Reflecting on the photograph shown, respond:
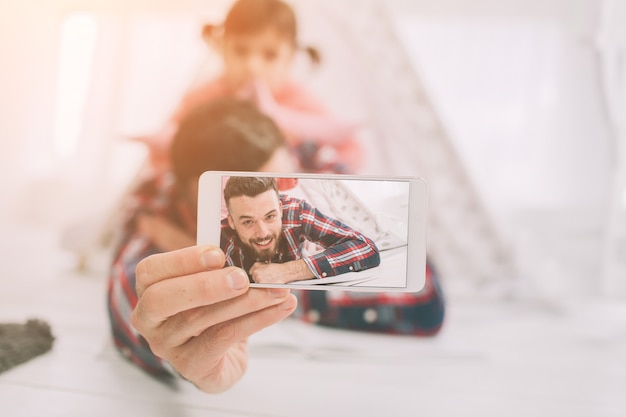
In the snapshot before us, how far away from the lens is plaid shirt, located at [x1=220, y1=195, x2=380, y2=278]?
576 mm

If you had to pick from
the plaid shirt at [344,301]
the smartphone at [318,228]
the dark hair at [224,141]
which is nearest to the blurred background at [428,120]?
the plaid shirt at [344,301]

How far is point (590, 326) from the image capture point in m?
1.21

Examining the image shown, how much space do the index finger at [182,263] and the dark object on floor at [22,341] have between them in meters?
0.39

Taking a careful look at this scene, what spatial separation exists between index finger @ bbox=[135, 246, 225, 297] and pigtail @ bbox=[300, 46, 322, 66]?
100 cm

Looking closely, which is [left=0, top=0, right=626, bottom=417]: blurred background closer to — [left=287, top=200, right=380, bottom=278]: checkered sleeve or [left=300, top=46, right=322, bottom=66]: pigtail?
[left=300, top=46, right=322, bottom=66]: pigtail

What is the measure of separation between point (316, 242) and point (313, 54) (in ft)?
3.22

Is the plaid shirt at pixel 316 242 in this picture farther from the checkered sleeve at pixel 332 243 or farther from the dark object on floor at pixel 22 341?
the dark object on floor at pixel 22 341

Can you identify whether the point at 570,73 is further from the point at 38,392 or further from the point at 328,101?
the point at 38,392

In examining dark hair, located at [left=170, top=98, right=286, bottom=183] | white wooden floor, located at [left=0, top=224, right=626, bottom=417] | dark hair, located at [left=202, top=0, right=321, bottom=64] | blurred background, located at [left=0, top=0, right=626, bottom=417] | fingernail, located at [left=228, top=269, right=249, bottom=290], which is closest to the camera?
fingernail, located at [left=228, top=269, right=249, bottom=290]

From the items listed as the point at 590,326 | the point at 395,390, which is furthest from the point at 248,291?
the point at 590,326

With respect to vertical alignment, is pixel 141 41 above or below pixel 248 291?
above

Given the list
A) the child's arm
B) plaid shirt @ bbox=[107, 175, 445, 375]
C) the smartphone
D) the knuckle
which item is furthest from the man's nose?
the child's arm

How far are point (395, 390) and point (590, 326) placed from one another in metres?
0.65

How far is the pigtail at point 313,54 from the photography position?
1445 millimetres
